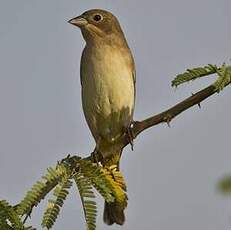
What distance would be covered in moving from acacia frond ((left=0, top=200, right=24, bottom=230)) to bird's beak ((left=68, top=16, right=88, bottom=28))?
163 inches

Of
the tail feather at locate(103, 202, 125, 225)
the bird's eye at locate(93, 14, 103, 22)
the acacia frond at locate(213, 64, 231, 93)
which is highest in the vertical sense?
the bird's eye at locate(93, 14, 103, 22)

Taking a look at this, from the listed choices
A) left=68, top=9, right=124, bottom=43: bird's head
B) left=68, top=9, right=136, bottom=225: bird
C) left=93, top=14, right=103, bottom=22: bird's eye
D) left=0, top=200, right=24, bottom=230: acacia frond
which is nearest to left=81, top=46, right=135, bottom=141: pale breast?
left=68, top=9, right=136, bottom=225: bird

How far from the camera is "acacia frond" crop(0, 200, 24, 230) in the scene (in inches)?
Answer: 93.5

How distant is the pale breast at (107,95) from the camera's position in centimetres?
565

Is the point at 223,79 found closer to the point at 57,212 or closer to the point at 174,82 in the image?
the point at 174,82

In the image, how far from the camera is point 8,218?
94.9 inches

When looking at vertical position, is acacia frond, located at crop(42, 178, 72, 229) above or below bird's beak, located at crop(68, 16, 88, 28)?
below

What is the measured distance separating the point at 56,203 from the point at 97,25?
424 cm

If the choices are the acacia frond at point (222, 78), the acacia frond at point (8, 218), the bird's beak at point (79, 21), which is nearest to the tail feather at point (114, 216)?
the bird's beak at point (79, 21)

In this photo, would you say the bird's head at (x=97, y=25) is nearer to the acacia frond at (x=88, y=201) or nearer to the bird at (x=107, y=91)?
the bird at (x=107, y=91)

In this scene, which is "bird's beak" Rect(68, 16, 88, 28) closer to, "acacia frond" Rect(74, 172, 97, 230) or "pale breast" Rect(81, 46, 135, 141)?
"pale breast" Rect(81, 46, 135, 141)

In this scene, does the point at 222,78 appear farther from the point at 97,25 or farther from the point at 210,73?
the point at 97,25

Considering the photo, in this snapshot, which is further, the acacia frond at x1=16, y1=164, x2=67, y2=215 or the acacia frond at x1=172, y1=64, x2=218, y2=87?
the acacia frond at x1=172, y1=64, x2=218, y2=87

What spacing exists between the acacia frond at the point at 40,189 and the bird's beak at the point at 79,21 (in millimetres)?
3751
